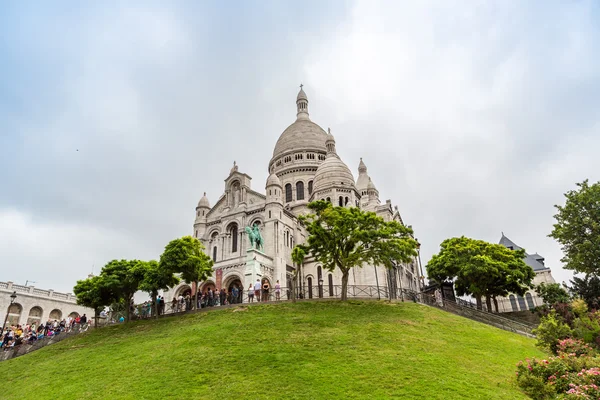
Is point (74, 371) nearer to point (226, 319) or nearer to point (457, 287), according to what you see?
point (226, 319)

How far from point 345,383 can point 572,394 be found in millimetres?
6853

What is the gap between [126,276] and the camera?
2978cm

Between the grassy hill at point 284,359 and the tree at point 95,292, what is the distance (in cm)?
334

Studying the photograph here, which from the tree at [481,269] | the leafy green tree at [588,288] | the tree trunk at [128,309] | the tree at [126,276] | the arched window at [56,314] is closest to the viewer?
the tree at [126,276]

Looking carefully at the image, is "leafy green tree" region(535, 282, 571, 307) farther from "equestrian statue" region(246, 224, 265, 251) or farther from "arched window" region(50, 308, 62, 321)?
"arched window" region(50, 308, 62, 321)

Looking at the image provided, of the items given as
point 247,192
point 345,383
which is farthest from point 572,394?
point 247,192

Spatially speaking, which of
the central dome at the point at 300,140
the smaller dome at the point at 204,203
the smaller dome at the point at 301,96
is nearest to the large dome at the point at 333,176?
the central dome at the point at 300,140

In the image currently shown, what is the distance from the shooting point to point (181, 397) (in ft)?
46.4

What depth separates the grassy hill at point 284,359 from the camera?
47.1 feet

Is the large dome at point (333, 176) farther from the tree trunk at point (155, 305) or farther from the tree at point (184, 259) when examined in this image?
the tree trunk at point (155, 305)

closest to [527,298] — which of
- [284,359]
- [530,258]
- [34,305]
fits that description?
[530,258]

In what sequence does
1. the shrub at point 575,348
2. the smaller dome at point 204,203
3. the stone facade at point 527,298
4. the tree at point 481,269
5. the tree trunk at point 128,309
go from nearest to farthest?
the shrub at point 575,348
the tree trunk at point 128,309
the tree at point 481,269
the smaller dome at point 204,203
the stone facade at point 527,298

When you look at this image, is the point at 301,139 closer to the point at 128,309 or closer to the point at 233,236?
the point at 233,236

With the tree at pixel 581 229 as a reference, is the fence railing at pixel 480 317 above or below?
below
